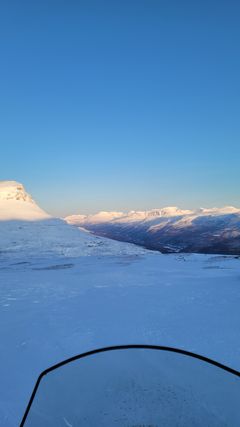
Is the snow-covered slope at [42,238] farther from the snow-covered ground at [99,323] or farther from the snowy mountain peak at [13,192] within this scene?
the snow-covered ground at [99,323]

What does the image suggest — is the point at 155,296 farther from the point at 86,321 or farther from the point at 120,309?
the point at 86,321

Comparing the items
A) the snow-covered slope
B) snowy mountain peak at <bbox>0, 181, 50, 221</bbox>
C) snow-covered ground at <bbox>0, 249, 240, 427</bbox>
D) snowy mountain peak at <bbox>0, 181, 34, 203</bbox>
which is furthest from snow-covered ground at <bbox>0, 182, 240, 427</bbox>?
snowy mountain peak at <bbox>0, 181, 34, 203</bbox>

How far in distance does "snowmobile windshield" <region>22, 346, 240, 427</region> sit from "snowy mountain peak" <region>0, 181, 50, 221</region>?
218 ft

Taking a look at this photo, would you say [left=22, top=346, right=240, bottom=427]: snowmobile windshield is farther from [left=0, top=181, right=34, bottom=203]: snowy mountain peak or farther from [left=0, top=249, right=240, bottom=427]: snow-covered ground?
[left=0, top=181, right=34, bottom=203]: snowy mountain peak

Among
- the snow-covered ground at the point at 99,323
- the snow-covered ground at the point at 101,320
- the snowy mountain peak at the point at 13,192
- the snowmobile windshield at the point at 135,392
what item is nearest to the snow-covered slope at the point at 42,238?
the snowy mountain peak at the point at 13,192

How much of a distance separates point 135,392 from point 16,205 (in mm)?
85326

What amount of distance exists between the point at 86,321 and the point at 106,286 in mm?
6598

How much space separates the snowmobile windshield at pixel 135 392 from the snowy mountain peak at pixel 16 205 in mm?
66319

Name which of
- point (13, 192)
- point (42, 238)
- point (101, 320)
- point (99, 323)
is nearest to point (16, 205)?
point (13, 192)

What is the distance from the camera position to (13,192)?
3602 inches

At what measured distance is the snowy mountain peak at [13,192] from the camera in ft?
291

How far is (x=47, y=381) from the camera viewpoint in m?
3.28

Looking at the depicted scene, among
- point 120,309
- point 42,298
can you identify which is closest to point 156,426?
point 120,309

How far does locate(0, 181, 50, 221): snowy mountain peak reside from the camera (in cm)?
7072
